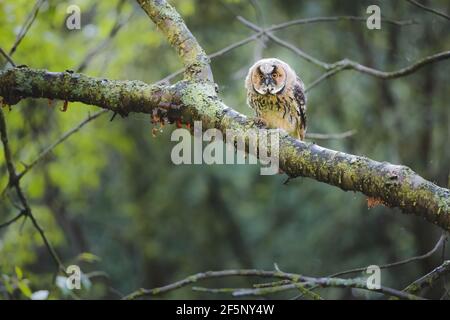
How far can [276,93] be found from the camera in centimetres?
449

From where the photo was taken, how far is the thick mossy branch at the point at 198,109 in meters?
2.62

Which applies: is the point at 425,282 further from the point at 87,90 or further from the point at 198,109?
the point at 87,90

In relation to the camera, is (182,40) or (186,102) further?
(182,40)

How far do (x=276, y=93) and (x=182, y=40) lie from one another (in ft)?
3.91

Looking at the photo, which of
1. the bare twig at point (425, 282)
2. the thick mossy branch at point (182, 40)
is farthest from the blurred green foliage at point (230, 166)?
the bare twig at point (425, 282)

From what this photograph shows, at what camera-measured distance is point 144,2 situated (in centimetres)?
368

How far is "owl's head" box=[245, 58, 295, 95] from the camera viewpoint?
4426 mm

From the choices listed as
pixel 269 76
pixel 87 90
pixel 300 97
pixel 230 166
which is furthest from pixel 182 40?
pixel 230 166

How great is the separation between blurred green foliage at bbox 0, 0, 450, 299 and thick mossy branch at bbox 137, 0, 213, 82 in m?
3.18

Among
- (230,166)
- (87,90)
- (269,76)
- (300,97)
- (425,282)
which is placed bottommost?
(425,282)

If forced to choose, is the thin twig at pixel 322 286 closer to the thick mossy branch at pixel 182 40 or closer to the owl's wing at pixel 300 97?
the thick mossy branch at pixel 182 40

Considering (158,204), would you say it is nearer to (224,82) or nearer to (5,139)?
(224,82)
